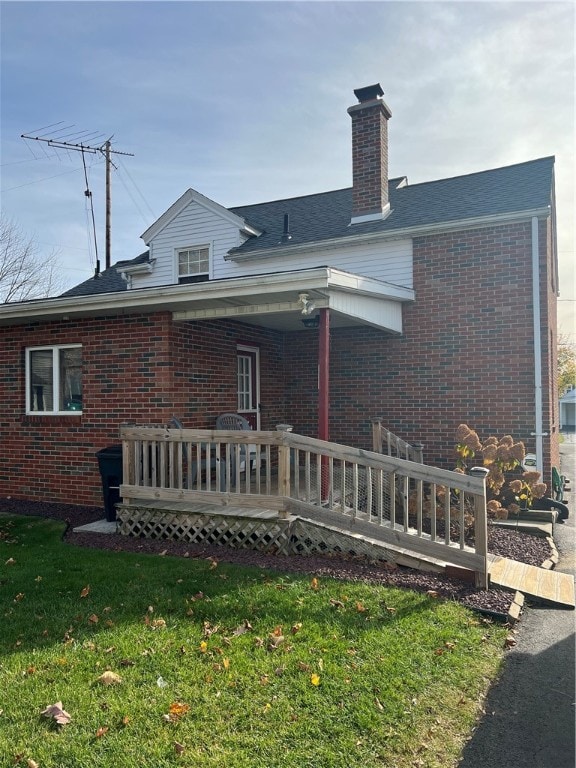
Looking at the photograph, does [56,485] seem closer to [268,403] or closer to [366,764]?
[268,403]

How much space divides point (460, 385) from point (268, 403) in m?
3.59

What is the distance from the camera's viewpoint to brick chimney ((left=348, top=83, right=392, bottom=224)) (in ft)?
34.6

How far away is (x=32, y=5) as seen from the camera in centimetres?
723

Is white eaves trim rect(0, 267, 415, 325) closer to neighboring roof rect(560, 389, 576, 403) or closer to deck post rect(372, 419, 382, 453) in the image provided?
deck post rect(372, 419, 382, 453)

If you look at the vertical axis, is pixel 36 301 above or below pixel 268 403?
above

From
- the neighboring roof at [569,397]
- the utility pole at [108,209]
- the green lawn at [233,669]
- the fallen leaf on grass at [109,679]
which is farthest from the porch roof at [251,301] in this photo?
the neighboring roof at [569,397]

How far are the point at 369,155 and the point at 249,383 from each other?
524cm

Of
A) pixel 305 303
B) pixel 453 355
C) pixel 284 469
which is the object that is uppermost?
pixel 305 303

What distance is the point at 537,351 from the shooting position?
8148 mm

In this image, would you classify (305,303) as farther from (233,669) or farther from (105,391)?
(233,669)

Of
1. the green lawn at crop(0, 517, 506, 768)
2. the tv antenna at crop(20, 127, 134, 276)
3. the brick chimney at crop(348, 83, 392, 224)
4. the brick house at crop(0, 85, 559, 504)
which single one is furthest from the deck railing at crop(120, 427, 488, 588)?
the tv antenna at crop(20, 127, 134, 276)

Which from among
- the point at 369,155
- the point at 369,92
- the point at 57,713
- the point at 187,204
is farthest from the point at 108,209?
the point at 57,713

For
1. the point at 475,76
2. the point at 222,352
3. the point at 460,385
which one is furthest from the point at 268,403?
the point at 475,76

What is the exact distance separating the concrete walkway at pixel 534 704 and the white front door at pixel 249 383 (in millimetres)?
5967
